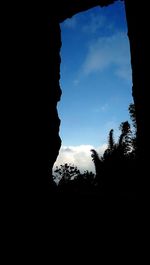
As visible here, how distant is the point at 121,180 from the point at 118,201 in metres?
2.91

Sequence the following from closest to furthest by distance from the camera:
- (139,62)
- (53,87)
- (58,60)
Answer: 1. (139,62)
2. (53,87)
3. (58,60)

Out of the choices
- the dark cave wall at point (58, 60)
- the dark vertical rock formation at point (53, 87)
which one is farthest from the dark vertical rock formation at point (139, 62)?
the dark vertical rock formation at point (53, 87)

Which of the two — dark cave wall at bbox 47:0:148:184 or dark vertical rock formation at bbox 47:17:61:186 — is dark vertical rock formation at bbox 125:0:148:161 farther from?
dark vertical rock formation at bbox 47:17:61:186

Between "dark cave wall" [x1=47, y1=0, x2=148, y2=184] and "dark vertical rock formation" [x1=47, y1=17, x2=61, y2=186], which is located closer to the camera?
"dark cave wall" [x1=47, y1=0, x2=148, y2=184]

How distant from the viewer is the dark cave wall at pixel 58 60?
1.85 m

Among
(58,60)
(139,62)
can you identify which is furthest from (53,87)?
(139,62)

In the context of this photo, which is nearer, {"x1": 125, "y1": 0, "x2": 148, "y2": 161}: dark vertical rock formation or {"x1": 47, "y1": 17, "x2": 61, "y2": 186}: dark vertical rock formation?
{"x1": 125, "y1": 0, "x2": 148, "y2": 161}: dark vertical rock formation

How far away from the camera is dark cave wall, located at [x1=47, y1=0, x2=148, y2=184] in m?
1.85

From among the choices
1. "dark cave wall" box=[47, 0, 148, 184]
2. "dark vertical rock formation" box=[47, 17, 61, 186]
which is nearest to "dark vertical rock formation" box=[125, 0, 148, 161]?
"dark cave wall" box=[47, 0, 148, 184]

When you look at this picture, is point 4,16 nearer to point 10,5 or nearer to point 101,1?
point 10,5

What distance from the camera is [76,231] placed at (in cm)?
320

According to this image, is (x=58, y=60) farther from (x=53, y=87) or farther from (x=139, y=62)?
(x=139, y=62)

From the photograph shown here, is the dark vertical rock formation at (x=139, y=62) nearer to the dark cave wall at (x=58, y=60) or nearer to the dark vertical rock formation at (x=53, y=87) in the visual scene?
the dark cave wall at (x=58, y=60)

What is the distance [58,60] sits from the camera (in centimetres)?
277
